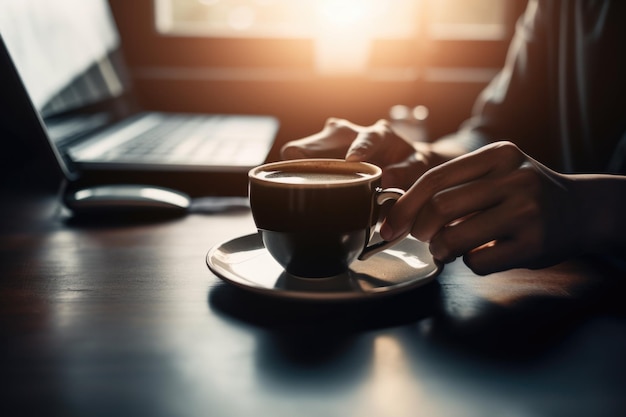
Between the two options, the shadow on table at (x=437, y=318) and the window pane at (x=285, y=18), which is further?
the window pane at (x=285, y=18)

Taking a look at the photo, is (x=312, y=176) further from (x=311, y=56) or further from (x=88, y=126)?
(x=311, y=56)

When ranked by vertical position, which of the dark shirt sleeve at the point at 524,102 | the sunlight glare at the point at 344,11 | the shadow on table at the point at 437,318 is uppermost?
the sunlight glare at the point at 344,11

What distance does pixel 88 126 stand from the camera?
1.11m

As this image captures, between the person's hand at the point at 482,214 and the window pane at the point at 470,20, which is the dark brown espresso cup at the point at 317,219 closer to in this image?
the person's hand at the point at 482,214

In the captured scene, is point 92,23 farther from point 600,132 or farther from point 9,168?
point 600,132

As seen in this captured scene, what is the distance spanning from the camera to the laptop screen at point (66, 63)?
2.75 ft

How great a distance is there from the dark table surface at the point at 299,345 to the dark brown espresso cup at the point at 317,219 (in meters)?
0.04

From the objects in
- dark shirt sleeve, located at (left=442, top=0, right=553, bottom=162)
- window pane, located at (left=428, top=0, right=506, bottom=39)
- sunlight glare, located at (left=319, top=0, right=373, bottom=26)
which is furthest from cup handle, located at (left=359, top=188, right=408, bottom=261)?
window pane, located at (left=428, top=0, right=506, bottom=39)

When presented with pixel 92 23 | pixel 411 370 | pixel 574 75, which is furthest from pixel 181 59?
pixel 411 370

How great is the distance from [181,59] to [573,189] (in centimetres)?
167

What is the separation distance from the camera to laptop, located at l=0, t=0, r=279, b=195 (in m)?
0.76

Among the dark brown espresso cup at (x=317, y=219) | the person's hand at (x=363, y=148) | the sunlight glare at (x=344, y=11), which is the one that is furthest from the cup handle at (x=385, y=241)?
the sunlight glare at (x=344, y=11)

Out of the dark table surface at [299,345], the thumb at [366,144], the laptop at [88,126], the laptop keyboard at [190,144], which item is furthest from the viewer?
the laptop keyboard at [190,144]

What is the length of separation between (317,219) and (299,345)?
11cm
